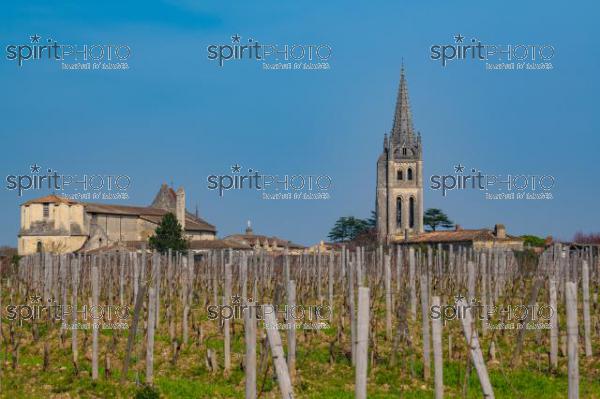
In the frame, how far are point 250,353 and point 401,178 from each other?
88711 millimetres

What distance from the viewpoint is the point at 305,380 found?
521 inches

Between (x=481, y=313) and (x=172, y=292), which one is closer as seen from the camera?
(x=481, y=313)

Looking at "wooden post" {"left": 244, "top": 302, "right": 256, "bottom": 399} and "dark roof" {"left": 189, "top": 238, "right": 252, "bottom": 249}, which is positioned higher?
"dark roof" {"left": 189, "top": 238, "right": 252, "bottom": 249}

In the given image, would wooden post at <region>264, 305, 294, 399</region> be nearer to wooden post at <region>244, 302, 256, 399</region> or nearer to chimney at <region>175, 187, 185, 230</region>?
wooden post at <region>244, 302, 256, 399</region>

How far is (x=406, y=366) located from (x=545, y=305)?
5333 millimetres

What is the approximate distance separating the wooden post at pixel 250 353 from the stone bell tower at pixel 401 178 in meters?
80.8

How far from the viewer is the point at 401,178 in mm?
96938

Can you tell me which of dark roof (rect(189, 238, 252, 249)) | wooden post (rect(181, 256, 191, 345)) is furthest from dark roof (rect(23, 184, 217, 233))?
wooden post (rect(181, 256, 191, 345))

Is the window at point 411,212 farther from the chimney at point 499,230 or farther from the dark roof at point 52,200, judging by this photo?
the dark roof at point 52,200

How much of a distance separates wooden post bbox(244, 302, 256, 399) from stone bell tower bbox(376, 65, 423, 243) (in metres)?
80.8

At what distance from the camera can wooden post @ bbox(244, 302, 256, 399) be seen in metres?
8.74

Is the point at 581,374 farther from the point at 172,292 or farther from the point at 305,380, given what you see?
the point at 172,292

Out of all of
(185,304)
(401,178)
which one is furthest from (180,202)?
(185,304)

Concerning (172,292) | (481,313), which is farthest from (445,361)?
(172,292)
